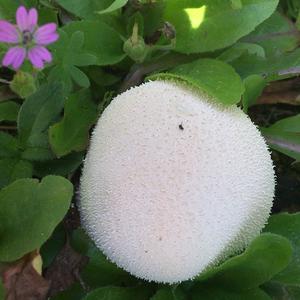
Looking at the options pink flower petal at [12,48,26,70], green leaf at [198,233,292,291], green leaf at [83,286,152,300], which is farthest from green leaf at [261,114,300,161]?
pink flower petal at [12,48,26,70]

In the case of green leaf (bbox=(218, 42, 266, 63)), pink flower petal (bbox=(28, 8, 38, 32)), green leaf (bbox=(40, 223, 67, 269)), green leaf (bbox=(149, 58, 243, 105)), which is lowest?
green leaf (bbox=(40, 223, 67, 269))

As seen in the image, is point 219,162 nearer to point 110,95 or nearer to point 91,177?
point 91,177

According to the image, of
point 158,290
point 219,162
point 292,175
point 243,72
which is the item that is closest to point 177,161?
point 219,162

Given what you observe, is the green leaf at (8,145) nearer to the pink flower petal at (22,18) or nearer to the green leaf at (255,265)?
the pink flower petal at (22,18)

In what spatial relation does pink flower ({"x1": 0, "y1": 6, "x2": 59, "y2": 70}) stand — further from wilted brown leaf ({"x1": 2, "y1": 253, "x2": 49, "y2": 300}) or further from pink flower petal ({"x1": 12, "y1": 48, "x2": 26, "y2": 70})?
wilted brown leaf ({"x1": 2, "y1": 253, "x2": 49, "y2": 300})

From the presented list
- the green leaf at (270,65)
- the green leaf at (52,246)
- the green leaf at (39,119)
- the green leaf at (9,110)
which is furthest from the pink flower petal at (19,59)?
the green leaf at (270,65)

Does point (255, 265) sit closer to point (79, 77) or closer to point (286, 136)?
point (286, 136)

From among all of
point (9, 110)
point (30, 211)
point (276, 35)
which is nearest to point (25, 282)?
point (30, 211)
